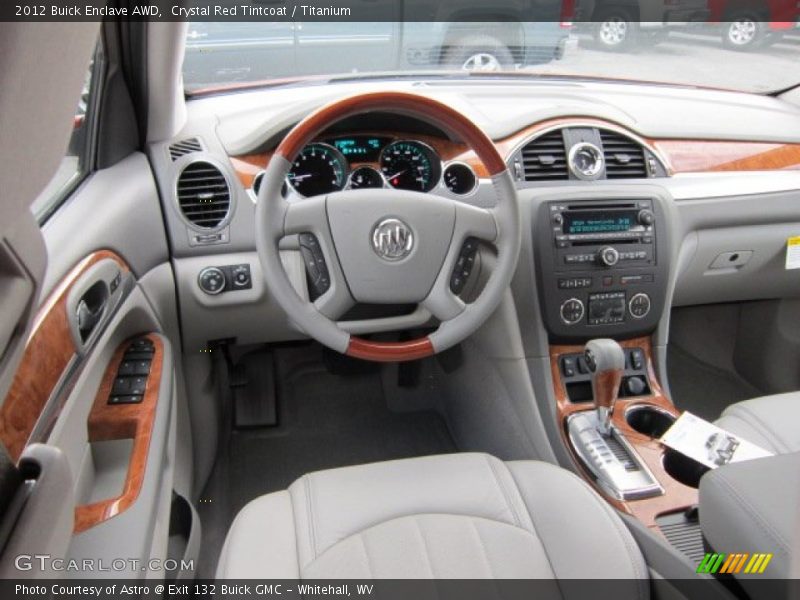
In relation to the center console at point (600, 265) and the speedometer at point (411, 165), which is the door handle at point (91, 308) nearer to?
the speedometer at point (411, 165)

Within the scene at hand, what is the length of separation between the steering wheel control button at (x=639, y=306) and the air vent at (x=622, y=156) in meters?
0.37

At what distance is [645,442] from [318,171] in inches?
42.8

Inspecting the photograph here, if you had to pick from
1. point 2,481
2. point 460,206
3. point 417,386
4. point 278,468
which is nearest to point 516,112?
point 460,206

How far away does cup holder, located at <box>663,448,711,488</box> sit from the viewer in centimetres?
154

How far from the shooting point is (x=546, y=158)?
6.40ft

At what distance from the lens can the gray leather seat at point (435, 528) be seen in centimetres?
115

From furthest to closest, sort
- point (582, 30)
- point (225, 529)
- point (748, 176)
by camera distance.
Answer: point (582, 30)
point (748, 176)
point (225, 529)

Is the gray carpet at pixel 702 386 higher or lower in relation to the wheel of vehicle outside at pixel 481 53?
lower

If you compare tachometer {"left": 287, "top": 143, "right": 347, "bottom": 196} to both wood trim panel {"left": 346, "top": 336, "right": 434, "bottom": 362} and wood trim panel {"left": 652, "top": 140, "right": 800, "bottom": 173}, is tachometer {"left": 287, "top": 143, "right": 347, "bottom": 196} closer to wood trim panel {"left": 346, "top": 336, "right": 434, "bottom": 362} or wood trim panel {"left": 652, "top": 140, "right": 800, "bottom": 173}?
wood trim panel {"left": 346, "top": 336, "right": 434, "bottom": 362}

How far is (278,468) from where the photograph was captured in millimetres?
2240

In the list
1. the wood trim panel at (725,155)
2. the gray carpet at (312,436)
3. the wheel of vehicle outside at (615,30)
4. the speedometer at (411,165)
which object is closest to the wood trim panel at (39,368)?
the speedometer at (411,165)

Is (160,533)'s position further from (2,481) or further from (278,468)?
(278,468)

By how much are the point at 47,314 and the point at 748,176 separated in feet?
→ 6.91

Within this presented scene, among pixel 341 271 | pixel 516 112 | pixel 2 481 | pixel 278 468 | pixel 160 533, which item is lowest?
pixel 278 468
